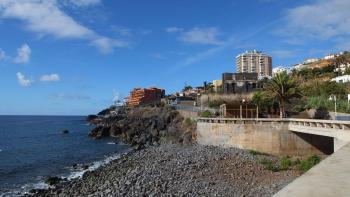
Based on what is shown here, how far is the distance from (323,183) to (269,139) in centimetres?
2605

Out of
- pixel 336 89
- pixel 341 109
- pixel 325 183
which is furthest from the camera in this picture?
pixel 336 89

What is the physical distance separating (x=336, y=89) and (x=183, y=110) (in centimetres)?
2543

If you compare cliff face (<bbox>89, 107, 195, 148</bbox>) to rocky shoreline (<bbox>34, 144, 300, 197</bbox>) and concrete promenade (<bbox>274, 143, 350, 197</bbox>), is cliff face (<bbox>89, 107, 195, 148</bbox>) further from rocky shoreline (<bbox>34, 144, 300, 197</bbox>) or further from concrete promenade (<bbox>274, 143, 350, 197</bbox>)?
concrete promenade (<bbox>274, 143, 350, 197</bbox>)

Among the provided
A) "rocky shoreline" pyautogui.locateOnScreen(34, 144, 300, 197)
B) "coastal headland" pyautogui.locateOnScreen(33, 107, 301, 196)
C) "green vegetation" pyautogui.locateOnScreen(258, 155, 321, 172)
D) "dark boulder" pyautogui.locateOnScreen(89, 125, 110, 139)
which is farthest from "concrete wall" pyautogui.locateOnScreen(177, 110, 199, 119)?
"green vegetation" pyautogui.locateOnScreen(258, 155, 321, 172)

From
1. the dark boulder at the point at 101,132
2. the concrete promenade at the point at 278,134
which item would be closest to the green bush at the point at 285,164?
the concrete promenade at the point at 278,134

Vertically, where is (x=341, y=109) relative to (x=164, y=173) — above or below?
above

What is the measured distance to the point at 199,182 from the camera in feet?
74.0

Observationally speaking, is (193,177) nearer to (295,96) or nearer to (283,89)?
(283,89)

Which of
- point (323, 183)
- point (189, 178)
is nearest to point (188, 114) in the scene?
point (189, 178)

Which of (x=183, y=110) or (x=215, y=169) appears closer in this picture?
(x=215, y=169)

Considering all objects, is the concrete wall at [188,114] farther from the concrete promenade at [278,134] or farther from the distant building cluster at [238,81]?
the distant building cluster at [238,81]

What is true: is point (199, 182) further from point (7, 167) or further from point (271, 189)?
point (7, 167)

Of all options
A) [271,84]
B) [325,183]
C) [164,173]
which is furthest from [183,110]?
[325,183]

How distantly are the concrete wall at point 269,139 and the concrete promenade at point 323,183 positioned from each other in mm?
22355
